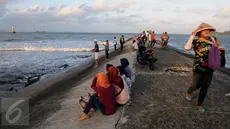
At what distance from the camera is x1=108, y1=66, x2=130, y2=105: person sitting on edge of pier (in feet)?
17.5

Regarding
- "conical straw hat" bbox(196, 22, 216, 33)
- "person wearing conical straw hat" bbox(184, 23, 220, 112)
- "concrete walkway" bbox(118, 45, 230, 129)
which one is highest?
"conical straw hat" bbox(196, 22, 216, 33)

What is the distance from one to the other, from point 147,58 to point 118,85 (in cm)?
683

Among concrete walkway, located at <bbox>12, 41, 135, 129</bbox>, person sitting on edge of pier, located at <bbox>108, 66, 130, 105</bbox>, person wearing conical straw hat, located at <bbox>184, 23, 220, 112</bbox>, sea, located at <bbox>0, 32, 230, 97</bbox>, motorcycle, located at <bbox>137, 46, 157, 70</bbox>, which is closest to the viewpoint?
person wearing conical straw hat, located at <bbox>184, 23, 220, 112</bbox>

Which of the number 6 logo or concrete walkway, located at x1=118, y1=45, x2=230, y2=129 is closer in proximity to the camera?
concrete walkway, located at x1=118, y1=45, x2=230, y2=129

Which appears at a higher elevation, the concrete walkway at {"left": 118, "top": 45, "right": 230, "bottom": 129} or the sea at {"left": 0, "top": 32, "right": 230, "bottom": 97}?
the concrete walkway at {"left": 118, "top": 45, "right": 230, "bottom": 129}

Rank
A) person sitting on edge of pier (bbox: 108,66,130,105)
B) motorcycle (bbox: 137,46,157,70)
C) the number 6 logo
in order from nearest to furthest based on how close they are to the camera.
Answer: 1. person sitting on edge of pier (bbox: 108,66,130,105)
2. the number 6 logo
3. motorcycle (bbox: 137,46,157,70)

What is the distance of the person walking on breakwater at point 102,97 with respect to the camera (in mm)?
5023

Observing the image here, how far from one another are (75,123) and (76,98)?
7.55 feet

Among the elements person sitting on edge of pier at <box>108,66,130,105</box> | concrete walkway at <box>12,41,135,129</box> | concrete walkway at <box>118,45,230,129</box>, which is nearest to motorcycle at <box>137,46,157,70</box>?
concrete walkway at <box>118,45,230,129</box>

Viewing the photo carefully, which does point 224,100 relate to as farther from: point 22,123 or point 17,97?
point 17,97

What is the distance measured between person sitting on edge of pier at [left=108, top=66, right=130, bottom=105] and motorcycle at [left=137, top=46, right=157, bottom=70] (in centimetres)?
594

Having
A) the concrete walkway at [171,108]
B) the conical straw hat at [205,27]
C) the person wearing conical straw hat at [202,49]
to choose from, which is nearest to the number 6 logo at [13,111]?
the concrete walkway at [171,108]

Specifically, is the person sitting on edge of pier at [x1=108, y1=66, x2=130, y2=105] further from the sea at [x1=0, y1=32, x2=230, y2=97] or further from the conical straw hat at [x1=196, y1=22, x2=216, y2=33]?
the sea at [x1=0, y1=32, x2=230, y2=97]

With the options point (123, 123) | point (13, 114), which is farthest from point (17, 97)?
point (123, 123)
